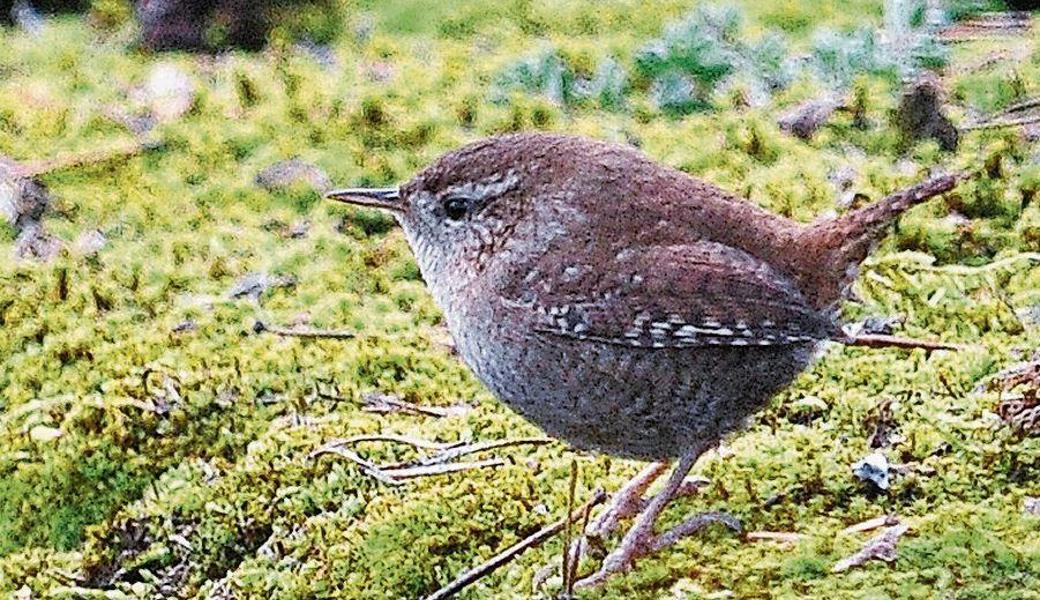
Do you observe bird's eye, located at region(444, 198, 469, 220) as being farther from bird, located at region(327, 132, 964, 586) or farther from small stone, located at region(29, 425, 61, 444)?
small stone, located at region(29, 425, 61, 444)

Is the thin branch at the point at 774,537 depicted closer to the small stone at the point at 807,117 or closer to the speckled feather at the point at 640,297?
the speckled feather at the point at 640,297

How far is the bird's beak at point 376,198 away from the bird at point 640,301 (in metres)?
0.27

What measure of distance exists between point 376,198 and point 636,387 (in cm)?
84

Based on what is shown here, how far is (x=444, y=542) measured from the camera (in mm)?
3242

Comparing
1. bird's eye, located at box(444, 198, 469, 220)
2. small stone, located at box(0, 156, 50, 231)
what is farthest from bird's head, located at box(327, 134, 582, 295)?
small stone, located at box(0, 156, 50, 231)

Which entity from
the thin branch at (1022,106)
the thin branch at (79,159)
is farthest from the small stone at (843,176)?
the thin branch at (79,159)

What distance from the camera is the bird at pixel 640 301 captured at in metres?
2.95

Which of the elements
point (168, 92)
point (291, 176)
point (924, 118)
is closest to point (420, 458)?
point (291, 176)

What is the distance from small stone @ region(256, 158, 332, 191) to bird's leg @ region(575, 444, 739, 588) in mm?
2537

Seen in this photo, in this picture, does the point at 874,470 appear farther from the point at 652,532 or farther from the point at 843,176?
the point at 843,176

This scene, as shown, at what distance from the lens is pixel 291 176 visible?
539 cm

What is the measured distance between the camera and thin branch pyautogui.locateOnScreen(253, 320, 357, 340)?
14.3 feet

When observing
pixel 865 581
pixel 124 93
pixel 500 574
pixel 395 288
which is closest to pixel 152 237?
pixel 395 288

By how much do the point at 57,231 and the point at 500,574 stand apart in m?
2.62
